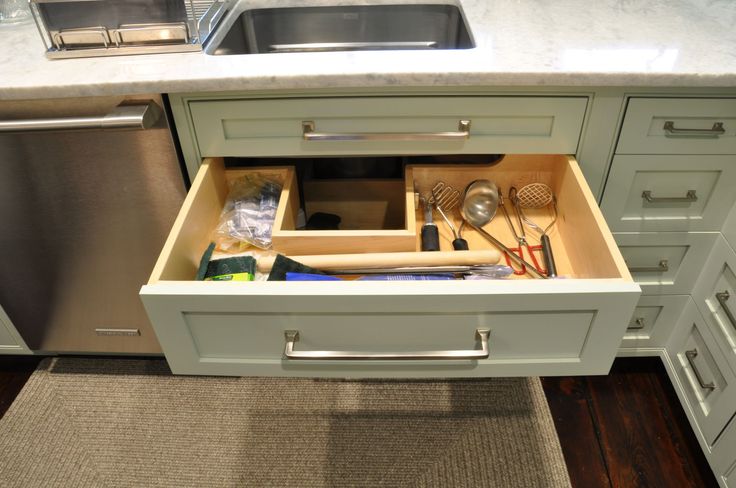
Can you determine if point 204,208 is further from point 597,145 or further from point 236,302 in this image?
point 597,145

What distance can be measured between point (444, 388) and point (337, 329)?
2.49ft

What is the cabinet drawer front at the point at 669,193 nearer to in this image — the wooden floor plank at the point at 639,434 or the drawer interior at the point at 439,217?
the drawer interior at the point at 439,217

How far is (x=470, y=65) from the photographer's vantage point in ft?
2.92

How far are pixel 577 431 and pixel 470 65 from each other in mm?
951

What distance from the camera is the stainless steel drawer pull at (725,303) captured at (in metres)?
1.06

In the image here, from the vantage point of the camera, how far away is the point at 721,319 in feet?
3.64

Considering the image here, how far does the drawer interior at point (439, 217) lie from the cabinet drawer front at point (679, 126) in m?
0.12

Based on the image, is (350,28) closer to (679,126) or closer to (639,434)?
(679,126)

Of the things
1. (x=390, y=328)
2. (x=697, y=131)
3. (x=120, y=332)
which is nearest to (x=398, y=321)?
(x=390, y=328)

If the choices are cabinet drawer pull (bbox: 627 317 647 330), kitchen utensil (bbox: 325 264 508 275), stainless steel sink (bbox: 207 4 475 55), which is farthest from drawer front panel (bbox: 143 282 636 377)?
stainless steel sink (bbox: 207 4 475 55)

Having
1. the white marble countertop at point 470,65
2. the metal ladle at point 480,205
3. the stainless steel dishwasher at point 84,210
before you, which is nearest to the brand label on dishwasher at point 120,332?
the stainless steel dishwasher at point 84,210

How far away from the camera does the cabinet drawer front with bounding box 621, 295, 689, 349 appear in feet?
4.06

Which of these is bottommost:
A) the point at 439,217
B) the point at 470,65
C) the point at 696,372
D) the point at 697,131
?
the point at 696,372

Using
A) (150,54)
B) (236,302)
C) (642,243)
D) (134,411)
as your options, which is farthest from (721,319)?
(134,411)
